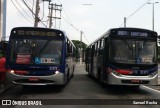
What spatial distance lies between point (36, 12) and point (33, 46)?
14.8m

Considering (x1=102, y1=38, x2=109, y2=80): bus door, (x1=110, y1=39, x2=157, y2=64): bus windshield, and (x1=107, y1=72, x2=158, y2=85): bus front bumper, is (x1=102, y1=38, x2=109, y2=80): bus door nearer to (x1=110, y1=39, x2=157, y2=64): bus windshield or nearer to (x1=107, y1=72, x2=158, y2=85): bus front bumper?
→ (x1=110, y1=39, x2=157, y2=64): bus windshield

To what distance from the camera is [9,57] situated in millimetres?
16656

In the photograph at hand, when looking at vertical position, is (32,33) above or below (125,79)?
above

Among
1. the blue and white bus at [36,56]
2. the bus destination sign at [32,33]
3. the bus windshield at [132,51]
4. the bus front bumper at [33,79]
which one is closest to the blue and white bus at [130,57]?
the bus windshield at [132,51]

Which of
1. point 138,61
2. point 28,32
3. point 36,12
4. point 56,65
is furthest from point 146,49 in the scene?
point 36,12

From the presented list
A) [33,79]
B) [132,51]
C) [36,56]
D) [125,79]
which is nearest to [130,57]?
[132,51]

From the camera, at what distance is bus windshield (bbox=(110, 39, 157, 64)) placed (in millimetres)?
17234

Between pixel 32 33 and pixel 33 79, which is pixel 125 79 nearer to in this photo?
pixel 33 79

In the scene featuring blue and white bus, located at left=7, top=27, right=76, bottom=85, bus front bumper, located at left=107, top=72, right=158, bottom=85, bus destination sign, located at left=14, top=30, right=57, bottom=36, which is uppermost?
bus destination sign, located at left=14, top=30, right=57, bottom=36

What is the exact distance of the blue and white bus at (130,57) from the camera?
1705 centimetres

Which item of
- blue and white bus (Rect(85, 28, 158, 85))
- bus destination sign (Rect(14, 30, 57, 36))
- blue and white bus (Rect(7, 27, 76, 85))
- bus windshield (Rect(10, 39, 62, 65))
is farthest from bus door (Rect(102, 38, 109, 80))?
bus destination sign (Rect(14, 30, 57, 36))

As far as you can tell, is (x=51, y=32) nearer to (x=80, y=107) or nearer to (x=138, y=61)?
(x=138, y=61)

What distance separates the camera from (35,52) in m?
16.7

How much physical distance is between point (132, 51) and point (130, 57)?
0.31 meters
